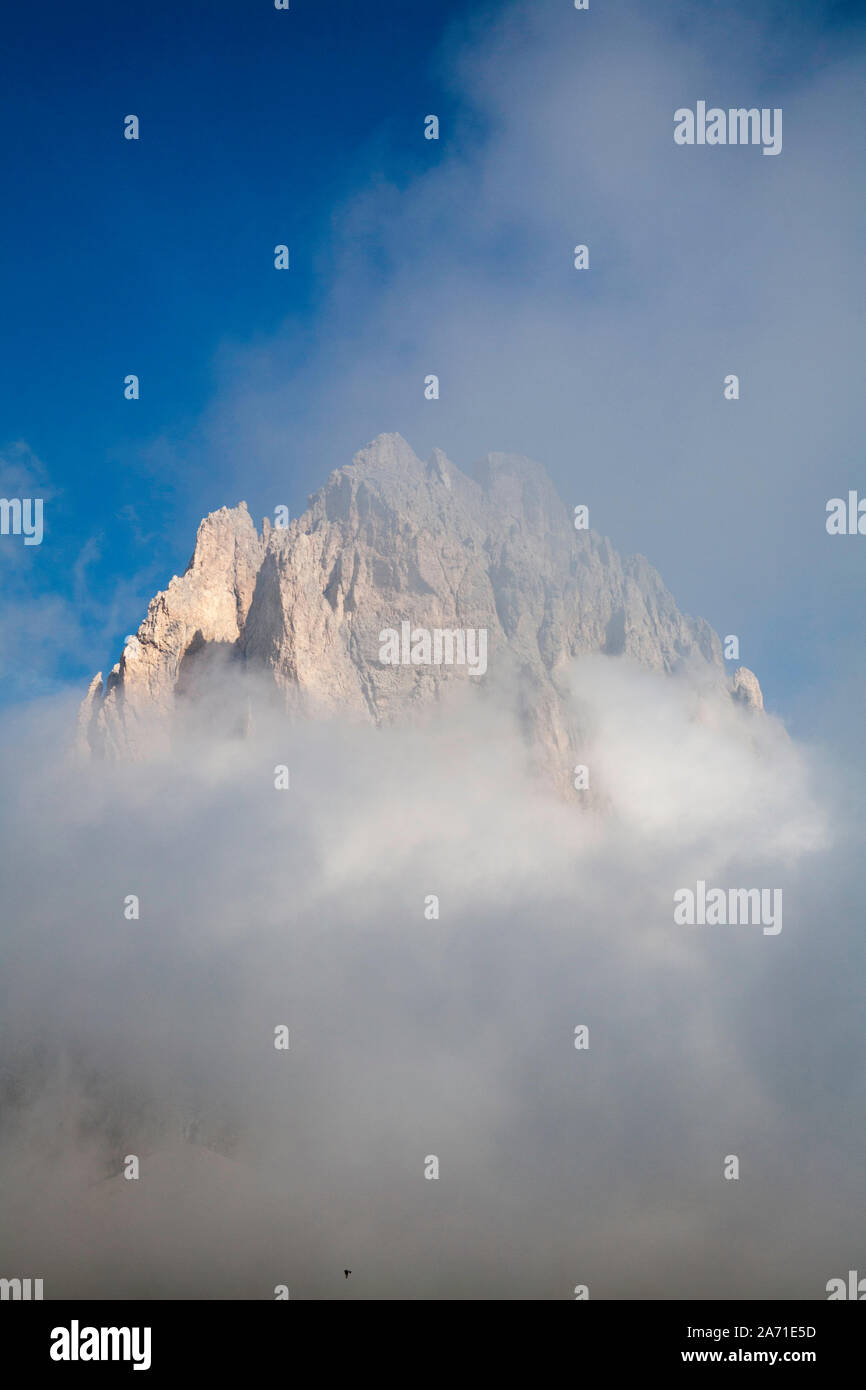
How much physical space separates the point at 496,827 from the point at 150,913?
70030 millimetres

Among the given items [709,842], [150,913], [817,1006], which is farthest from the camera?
[817,1006]

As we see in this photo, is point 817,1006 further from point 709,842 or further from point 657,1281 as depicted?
point 657,1281

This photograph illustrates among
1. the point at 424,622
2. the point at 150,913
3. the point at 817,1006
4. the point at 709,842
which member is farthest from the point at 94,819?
the point at 817,1006

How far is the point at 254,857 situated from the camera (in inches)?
5281

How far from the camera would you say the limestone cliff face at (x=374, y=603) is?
118 m

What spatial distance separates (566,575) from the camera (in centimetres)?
15488

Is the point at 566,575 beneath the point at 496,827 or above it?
above

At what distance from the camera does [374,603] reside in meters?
124

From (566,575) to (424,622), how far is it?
44560 mm

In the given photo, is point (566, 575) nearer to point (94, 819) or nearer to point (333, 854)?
point (333, 854)

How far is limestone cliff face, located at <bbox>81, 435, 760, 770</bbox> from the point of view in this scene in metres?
118
